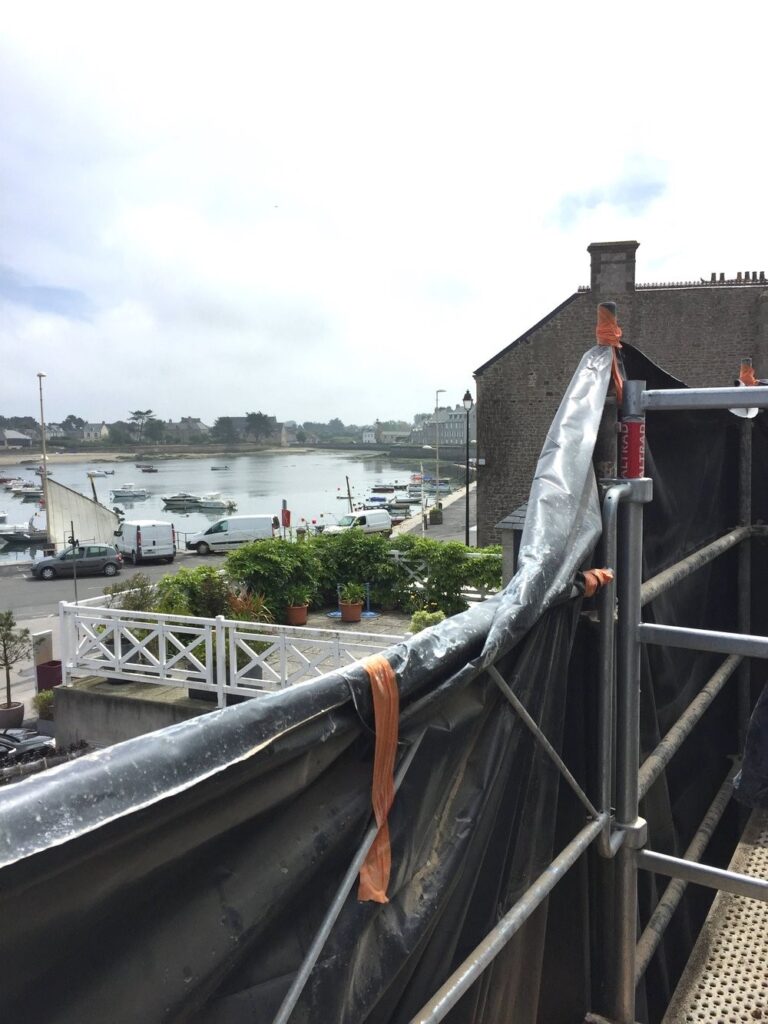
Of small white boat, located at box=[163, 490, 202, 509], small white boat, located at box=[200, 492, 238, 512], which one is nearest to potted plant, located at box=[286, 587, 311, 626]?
small white boat, located at box=[200, 492, 238, 512]

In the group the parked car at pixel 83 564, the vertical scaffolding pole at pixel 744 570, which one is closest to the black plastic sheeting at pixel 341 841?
the vertical scaffolding pole at pixel 744 570

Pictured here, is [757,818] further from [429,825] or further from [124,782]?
[124,782]

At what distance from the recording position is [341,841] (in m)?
1.47

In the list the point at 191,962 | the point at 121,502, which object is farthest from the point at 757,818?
the point at 121,502

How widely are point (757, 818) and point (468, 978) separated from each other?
336 centimetres

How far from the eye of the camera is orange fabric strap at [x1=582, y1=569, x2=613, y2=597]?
7.64ft

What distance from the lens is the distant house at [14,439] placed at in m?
182

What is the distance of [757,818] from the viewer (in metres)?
4.31

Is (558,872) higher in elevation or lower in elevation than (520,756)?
lower

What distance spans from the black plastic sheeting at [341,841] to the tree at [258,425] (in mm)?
192416

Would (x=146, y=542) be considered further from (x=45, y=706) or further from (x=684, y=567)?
(x=684, y=567)

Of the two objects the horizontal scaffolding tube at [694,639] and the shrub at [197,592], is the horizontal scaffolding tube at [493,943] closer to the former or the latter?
the horizontal scaffolding tube at [694,639]

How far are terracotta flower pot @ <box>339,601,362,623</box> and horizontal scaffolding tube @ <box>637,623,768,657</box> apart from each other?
12913mm

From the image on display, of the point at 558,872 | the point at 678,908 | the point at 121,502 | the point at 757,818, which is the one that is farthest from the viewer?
the point at 121,502
